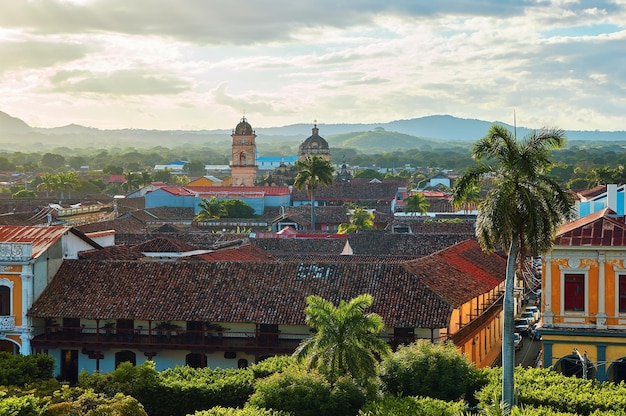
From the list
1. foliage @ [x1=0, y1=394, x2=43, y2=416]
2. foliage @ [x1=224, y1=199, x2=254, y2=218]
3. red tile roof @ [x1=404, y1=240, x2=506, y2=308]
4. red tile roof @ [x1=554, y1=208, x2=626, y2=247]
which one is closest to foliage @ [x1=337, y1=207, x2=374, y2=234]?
foliage @ [x1=224, y1=199, x2=254, y2=218]

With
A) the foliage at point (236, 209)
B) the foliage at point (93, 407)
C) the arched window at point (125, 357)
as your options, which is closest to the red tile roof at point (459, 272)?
the arched window at point (125, 357)

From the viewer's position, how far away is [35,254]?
36.5 m

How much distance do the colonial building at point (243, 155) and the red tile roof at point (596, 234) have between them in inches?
3671

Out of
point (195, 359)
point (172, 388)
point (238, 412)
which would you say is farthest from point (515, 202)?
point (195, 359)

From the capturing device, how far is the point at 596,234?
3058 centimetres

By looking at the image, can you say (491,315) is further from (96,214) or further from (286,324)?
(96,214)

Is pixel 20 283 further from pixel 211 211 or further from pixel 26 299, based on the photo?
pixel 211 211

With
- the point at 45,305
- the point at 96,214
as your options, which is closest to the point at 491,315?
the point at 45,305

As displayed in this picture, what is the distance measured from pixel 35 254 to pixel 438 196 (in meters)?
89.9

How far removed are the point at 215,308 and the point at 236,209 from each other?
195ft

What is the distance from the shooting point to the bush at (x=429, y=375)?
85.0 ft

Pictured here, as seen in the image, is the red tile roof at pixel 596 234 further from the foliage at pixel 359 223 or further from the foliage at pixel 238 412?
the foliage at pixel 359 223

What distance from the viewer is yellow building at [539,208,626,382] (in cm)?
3017

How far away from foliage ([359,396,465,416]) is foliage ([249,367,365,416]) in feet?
2.34
